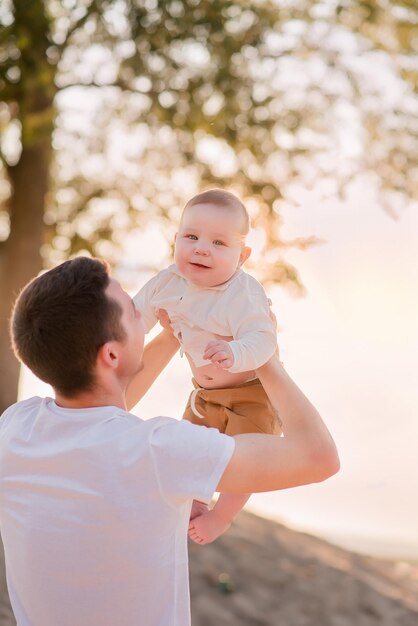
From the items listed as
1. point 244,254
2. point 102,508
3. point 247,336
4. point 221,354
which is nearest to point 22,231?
point 244,254

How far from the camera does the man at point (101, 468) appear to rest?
2314 mm

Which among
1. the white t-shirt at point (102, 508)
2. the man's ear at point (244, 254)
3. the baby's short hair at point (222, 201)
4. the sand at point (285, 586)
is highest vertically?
the baby's short hair at point (222, 201)

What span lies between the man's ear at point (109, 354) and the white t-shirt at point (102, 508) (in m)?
0.12

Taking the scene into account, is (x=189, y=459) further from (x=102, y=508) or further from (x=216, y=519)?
(x=216, y=519)

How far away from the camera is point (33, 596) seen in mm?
2480

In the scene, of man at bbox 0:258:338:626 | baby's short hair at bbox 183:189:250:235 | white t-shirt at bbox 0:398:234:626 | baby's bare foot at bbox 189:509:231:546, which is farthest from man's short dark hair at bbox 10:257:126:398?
baby's bare foot at bbox 189:509:231:546

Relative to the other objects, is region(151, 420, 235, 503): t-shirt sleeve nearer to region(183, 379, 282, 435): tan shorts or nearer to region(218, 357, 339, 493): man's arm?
region(218, 357, 339, 493): man's arm

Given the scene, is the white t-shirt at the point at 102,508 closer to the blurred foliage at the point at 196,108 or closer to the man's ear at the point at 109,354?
the man's ear at the point at 109,354

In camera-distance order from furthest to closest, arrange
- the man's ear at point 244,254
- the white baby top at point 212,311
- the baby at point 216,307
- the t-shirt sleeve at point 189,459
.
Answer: the man's ear at point 244,254
the baby at point 216,307
the white baby top at point 212,311
the t-shirt sleeve at point 189,459

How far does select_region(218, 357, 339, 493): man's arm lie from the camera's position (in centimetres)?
232

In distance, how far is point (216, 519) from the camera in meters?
2.91

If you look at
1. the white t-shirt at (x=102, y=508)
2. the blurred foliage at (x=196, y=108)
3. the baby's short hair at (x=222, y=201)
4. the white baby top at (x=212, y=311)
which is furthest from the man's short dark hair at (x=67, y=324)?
the blurred foliage at (x=196, y=108)

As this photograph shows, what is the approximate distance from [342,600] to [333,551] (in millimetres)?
1725

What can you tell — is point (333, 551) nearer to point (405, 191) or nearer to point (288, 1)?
point (405, 191)
